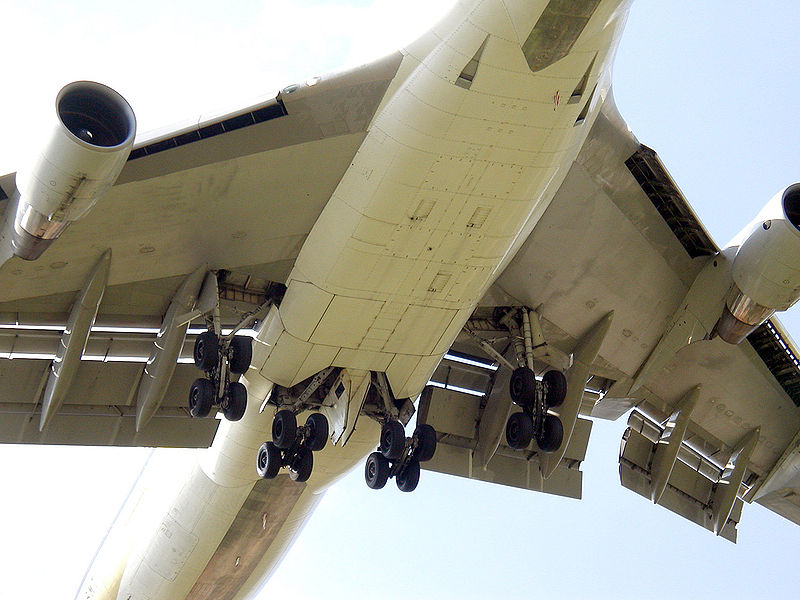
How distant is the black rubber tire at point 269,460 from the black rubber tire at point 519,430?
2.94 meters

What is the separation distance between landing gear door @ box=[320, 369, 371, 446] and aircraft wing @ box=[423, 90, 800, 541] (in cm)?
169

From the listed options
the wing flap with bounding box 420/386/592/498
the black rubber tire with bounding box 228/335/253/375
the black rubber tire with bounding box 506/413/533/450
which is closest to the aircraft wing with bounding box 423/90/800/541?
the wing flap with bounding box 420/386/592/498

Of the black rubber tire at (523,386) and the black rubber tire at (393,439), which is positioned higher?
the black rubber tire at (523,386)

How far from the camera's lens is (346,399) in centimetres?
1306

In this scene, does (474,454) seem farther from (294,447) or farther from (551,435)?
(294,447)

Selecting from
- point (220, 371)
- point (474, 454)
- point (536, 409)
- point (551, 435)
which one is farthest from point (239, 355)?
point (474, 454)

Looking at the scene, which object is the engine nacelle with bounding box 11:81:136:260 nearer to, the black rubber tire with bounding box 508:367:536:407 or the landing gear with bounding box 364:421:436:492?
the landing gear with bounding box 364:421:436:492

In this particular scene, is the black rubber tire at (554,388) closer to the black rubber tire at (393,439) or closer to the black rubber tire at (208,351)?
the black rubber tire at (393,439)

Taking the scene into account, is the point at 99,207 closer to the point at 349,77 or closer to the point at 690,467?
the point at 349,77

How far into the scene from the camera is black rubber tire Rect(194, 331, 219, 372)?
1241cm

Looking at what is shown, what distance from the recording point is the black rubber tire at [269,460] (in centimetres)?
1324

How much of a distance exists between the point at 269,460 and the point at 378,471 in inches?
57.5

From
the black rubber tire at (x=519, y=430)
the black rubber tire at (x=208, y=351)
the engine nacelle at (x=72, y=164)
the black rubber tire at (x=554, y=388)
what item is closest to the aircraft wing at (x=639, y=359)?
the black rubber tire at (x=554, y=388)

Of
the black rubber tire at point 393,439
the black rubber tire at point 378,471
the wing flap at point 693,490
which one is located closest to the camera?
the black rubber tire at point 393,439
